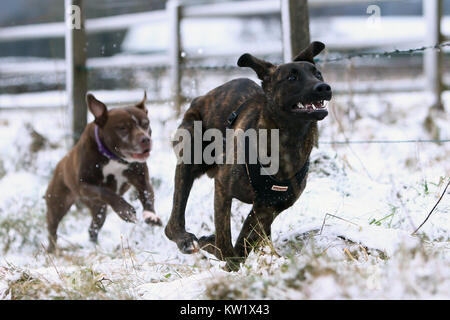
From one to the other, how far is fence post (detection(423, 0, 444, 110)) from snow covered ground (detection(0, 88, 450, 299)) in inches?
13.1

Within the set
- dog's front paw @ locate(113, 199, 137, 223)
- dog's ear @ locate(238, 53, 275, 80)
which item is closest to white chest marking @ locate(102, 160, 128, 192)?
dog's front paw @ locate(113, 199, 137, 223)

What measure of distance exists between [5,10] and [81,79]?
20.0 feet

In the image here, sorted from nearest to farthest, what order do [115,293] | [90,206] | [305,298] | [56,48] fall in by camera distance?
1. [305,298]
2. [115,293]
3. [90,206]
4. [56,48]

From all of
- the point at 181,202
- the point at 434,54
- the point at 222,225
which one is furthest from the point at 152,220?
the point at 434,54

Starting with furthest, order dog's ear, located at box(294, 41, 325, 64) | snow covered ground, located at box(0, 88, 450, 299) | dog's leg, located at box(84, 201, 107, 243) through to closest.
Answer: dog's leg, located at box(84, 201, 107, 243) → dog's ear, located at box(294, 41, 325, 64) → snow covered ground, located at box(0, 88, 450, 299)

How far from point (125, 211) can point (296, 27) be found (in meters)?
1.97

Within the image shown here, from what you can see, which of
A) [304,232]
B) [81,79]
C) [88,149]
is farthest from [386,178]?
[81,79]

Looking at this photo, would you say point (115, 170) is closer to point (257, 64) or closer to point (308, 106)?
point (257, 64)

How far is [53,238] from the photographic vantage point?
207 inches

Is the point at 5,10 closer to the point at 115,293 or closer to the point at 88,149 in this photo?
the point at 88,149

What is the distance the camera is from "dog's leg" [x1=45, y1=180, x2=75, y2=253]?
5.29 metres

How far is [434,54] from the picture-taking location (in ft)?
25.4

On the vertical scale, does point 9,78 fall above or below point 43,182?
above

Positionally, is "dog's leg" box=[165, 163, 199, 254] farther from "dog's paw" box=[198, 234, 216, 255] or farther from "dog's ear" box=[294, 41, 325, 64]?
"dog's ear" box=[294, 41, 325, 64]
